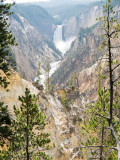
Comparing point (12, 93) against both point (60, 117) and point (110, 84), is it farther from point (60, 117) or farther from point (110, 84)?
point (110, 84)

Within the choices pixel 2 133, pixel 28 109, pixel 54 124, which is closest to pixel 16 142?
pixel 2 133

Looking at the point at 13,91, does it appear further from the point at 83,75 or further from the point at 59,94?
the point at 83,75

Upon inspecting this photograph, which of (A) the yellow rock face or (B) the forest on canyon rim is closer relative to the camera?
(B) the forest on canyon rim

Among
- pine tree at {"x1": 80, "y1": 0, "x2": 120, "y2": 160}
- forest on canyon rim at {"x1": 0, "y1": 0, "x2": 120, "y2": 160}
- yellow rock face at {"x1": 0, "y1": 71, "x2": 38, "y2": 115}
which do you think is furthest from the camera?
yellow rock face at {"x1": 0, "y1": 71, "x2": 38, "y2": 115}

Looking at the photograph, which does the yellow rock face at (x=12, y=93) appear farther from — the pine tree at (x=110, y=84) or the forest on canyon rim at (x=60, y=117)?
the pine tree at (x=110, y=84)

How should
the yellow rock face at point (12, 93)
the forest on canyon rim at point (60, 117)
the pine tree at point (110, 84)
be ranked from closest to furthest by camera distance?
the pine tree at point (110, 84)
the forest on canyon rim at point (60, 117)
the yellow rock face at point (12, 93)

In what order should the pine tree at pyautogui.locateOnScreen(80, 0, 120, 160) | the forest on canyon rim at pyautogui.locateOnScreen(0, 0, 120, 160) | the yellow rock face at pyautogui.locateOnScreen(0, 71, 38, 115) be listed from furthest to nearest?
the yellow rock face at pyautogui.locateOnScreen(0, 71, 38, 115), the forest on canyon rim at pyautogui.locateOnScreen(0, 0, 120, 160), the pine tree at pyautogui.locateOnScreen(80, 0, 120, 160)

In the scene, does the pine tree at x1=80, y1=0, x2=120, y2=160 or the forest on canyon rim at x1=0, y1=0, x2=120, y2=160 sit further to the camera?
the forest on canyon rim at x1=0, y1=0, x2=120, y2=160

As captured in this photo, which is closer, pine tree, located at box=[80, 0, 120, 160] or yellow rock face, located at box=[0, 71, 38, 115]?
pine tree, located at box=[80, 0, 120, 160]

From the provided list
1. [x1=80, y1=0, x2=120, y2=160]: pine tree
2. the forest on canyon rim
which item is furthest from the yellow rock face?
[x1=80, y1=0, x2=120, y2=160]: pine tree

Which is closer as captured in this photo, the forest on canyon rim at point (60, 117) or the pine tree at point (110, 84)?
the pine tree at point (110, 84)

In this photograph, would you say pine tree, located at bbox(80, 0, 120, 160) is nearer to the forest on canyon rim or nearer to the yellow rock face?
the forest on canyon rim

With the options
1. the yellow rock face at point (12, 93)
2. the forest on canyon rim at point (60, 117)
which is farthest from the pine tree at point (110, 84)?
the yellow rock face at point (12, 93)

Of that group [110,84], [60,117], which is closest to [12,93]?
[60,117]
